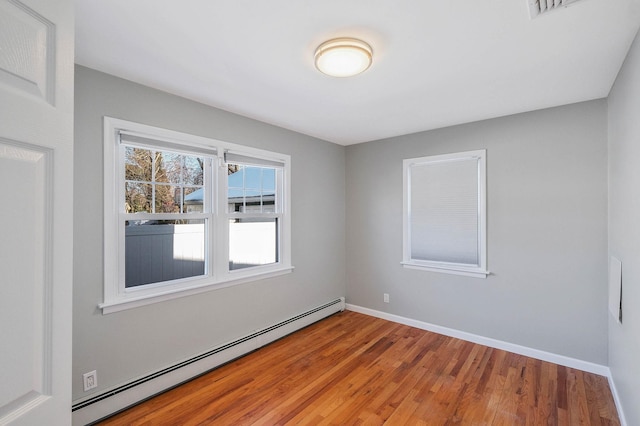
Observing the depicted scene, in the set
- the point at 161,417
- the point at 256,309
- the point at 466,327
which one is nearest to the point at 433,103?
the point at 466,327

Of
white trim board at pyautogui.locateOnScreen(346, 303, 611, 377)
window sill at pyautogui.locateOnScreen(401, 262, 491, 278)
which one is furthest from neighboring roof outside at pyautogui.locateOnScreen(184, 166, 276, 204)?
white trim board at pyautogui.locateOnScreen(346, 303, 611, 377)

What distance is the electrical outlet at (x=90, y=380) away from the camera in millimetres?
2047

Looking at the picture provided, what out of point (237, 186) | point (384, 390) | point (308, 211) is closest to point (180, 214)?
point (237, 186)

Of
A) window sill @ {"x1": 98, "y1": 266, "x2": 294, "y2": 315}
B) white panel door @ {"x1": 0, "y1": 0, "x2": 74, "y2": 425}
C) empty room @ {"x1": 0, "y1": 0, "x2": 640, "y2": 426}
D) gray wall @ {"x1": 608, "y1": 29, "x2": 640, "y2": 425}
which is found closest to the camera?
white panel door @ {"x1": 0, "y1": 0, "x2": 74, "y2": 425}

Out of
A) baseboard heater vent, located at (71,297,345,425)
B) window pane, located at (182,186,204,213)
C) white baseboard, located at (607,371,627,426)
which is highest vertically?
window pane, located at (182,186,204,213)

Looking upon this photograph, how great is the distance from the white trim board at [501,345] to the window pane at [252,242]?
1.76 m

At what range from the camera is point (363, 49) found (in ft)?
5.89

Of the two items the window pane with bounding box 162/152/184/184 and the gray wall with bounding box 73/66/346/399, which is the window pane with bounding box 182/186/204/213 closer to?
the window pane with bounding box 162/152/184/184

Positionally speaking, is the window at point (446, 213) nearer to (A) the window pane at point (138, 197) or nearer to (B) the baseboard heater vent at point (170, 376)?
(B) the baseboard heater vent at point (170, 376)

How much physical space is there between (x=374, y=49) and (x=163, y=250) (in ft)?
7.61

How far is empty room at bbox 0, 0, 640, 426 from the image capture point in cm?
89

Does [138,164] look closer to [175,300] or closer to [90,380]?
[175,300]

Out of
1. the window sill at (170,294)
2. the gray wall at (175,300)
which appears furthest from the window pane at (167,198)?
the window sill at (170,294)

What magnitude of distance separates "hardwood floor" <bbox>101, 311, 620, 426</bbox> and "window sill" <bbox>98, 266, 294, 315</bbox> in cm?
75
